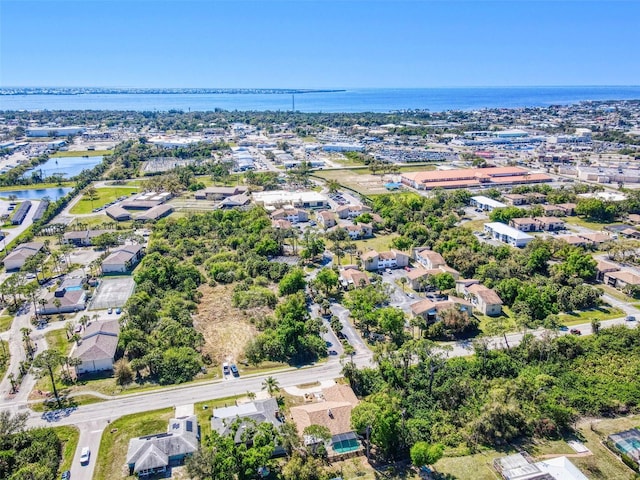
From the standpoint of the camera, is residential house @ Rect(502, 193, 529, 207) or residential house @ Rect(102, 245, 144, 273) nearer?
residential house @ Rect(102, 245, 144, 273)

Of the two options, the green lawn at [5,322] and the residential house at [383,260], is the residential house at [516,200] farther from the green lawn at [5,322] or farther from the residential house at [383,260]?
the green lawn at [5,322]

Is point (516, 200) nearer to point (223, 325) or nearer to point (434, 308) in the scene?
point (434, 308)

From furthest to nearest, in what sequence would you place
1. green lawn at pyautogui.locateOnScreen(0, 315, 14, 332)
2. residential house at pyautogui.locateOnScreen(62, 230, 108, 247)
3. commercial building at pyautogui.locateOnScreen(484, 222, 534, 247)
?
1. residential house at pyautogui.locateOnScreen(62, 230, 108, 247)
2. commercial building at pyautogui.locateOnScreen(484, 222, 534, 247)
3. green lawn at pyautogui.locateOnScreen(0, 315, 14, 332)

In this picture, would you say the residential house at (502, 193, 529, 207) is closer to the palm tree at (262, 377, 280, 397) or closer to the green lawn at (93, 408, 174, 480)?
the palm tree at (262, 377, 280, 397)

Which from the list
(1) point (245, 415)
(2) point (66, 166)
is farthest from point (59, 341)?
(2) point (66, 166)

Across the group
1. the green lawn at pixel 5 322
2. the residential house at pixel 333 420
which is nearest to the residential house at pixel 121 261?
the green lawn at pixel 5 322

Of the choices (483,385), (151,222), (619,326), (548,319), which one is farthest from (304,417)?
(151,222)

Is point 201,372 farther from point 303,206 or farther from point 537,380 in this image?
point 303,206

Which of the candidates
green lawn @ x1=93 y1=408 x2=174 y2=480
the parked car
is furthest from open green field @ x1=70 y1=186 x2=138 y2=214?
the parked car
